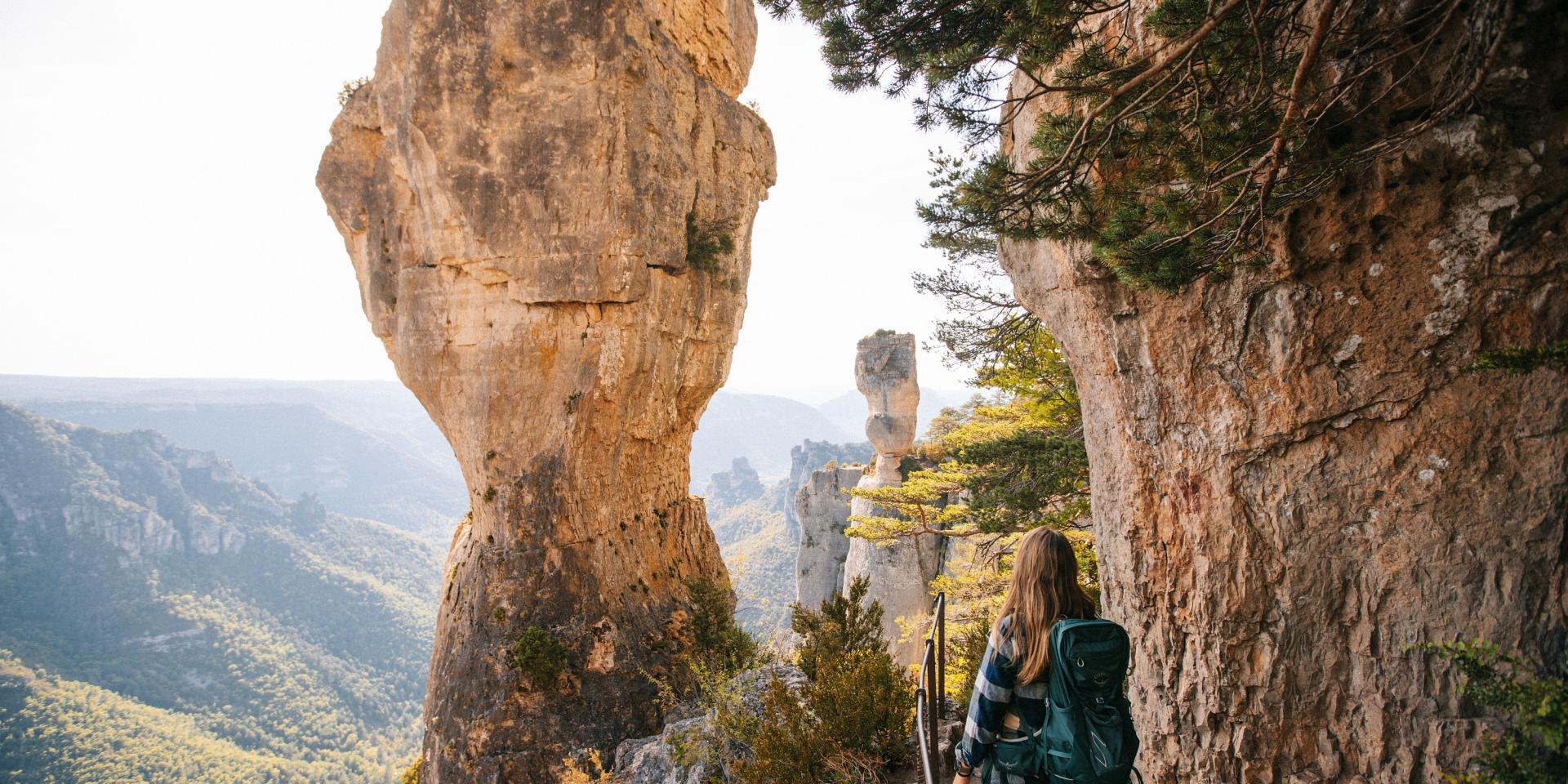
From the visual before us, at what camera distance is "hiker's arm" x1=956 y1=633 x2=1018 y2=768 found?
3107 millimetres

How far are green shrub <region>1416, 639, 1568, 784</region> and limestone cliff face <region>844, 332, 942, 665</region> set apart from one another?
16.1 m

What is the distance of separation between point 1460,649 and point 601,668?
32.0ft

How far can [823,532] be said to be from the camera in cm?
2572

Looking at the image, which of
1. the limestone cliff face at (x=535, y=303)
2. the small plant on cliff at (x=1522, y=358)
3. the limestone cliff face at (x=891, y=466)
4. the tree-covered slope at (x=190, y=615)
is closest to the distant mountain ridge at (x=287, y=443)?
the tree-covered slope at (x=190, y=615)

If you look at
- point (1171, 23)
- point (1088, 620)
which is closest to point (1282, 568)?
point (1088, 620)

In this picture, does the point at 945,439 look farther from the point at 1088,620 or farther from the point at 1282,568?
the point at 1088,620

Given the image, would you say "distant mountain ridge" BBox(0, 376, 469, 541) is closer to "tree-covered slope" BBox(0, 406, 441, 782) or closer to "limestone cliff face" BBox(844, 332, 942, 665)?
"tree-covered slope" BBox(0, 406, 441, 782)

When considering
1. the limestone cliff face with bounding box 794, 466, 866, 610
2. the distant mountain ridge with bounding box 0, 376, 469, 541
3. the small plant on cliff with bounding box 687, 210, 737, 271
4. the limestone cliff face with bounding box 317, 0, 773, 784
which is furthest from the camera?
the distant mountain ridge with bounding box 0, 376, 469, 541

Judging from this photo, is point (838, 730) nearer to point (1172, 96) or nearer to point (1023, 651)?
point (1023, 651)

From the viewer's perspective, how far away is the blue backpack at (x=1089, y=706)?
2.84 m

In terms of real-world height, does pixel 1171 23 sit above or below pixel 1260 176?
above

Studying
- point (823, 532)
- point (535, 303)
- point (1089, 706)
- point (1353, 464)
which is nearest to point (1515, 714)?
point (1353, 464)

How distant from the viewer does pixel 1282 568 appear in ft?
14.2

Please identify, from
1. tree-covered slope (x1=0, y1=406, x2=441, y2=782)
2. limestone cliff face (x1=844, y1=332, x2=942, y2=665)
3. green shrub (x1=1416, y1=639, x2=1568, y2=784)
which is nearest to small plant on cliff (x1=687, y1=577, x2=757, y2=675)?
green shrub (x1=1416, y1=639, x2=1568, y2=784)
